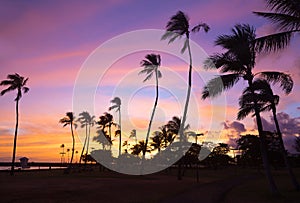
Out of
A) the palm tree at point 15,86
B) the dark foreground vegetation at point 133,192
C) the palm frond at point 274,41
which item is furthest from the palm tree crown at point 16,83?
the palm frond at point 274,41

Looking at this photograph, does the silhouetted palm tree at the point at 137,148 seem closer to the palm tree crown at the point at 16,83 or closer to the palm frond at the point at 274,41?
the palm tree crown at the point at 16,83

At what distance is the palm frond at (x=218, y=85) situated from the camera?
73.5ft

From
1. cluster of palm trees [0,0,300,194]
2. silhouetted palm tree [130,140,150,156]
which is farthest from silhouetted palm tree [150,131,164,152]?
cluster of palm trees [0,0,300,194]

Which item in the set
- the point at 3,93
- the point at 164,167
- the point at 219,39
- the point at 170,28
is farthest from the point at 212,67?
the point at 164,167

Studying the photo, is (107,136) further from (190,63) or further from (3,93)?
(190,63)

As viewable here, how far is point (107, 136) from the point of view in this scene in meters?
103

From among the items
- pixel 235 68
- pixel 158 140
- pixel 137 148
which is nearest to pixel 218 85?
pixel 235 68

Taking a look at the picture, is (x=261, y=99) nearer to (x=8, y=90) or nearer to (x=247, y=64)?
(x=247, y=64)

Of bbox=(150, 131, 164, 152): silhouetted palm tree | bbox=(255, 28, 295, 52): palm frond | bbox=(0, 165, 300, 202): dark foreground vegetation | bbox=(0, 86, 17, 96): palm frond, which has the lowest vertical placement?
bbox=(0, 165, 300, 202): dark foreground vegetation

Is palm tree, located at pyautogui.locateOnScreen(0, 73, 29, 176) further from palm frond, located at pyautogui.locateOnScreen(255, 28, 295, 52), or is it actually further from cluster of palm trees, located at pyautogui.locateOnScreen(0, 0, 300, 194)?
palm frond, located at pyautogui.locateOnScreen(255, 28, 295, 52)

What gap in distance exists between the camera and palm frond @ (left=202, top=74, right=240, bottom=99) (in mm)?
22406

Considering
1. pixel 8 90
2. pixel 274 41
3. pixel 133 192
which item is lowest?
pixel 133 192

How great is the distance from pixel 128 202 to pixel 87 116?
8086 cm

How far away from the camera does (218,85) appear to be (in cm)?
2247
